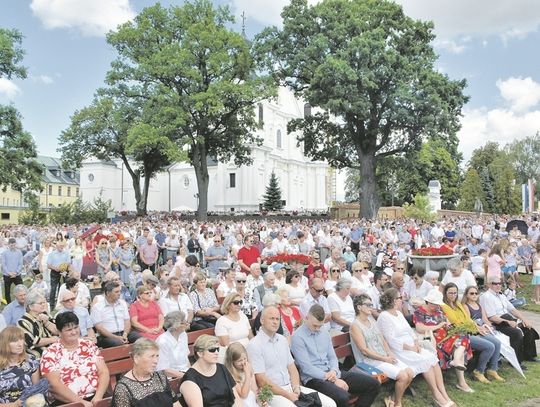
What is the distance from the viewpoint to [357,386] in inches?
234

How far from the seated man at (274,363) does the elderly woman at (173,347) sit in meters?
0.92

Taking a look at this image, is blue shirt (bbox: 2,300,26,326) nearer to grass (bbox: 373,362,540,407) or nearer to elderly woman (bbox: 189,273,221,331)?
elderly woman (bbox: 189,273,221,331)

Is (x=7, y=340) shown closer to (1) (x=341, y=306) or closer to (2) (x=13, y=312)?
(2) (x=13, y=312)

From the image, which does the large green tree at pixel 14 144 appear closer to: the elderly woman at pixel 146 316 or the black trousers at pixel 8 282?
the black trousers at pixel 8 282

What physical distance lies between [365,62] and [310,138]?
24.6ft

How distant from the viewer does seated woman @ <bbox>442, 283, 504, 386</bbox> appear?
7.47 m

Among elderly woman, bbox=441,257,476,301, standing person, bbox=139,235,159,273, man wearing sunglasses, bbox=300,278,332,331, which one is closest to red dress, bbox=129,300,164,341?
man wearing sunglasses, bbox=300,278,332,331

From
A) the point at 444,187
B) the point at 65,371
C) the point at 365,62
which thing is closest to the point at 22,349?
the point at 65,371

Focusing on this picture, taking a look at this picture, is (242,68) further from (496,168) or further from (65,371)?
(496,168)

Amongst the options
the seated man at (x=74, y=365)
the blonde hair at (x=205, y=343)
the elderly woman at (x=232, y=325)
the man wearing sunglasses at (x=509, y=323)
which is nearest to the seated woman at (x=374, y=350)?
the elderly woman at (x=232, y=325)

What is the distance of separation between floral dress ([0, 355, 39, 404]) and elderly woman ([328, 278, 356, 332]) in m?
4.47

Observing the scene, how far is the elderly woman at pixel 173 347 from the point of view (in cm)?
576

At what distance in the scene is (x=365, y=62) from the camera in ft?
106

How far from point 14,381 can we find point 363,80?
2988 centimetres
